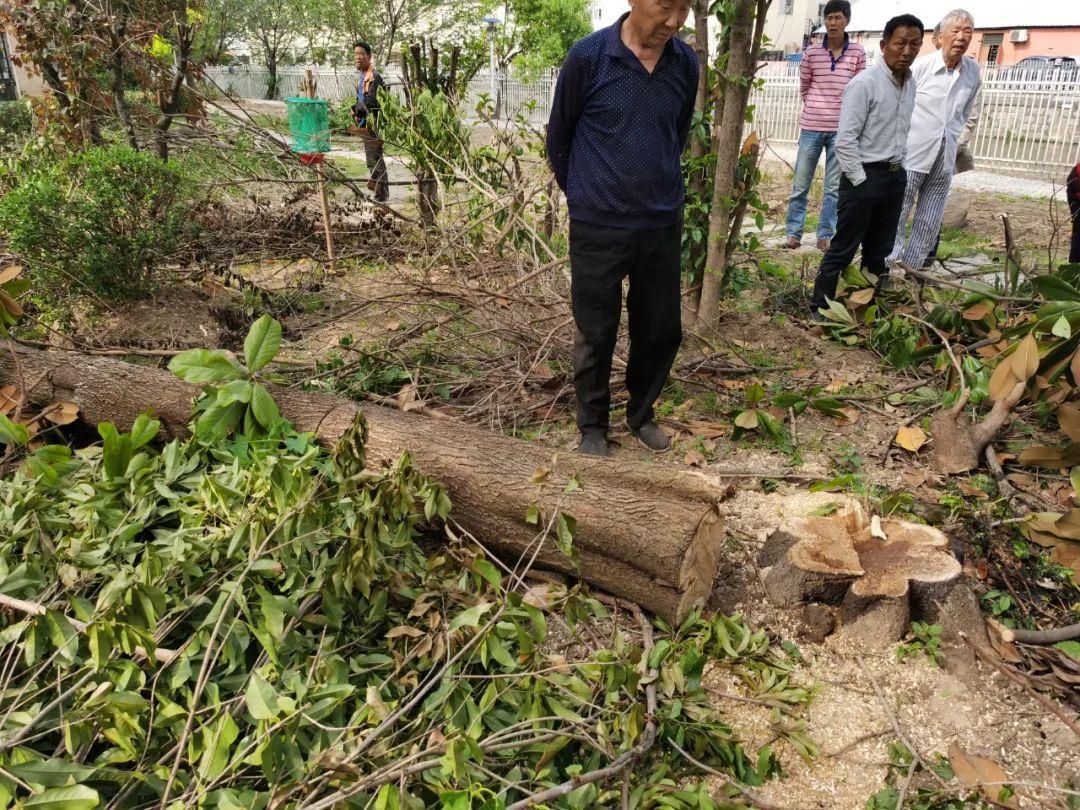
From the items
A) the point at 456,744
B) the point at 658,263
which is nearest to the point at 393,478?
the point at 456,744

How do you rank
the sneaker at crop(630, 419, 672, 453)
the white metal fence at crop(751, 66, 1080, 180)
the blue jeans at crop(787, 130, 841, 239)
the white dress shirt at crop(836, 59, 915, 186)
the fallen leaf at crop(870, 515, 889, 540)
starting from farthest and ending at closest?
the white metal fence at crop(751, 66, 1080, 180) < the blue jeans at crop(787, 130, 841, 239) < the white dress shirt at crop(836, 59, 915, 186) < the sneaker at crop(630, 419, 672, 453) < the fallen leaf at crop(870, 515, 889, 540)

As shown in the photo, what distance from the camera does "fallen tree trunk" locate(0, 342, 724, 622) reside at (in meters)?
2.48

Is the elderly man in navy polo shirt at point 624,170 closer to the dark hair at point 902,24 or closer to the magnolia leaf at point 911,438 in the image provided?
the magnolia leaf at point 911,438

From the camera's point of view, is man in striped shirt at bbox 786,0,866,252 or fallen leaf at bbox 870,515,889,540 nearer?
fallen leaf at bbox 870,515,889,540

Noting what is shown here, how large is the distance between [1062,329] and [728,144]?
207 cm

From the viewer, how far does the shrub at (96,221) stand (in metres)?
4.89

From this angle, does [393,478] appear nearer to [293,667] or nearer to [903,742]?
[293,667]

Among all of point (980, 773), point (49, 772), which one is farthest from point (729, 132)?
point (49, 772)

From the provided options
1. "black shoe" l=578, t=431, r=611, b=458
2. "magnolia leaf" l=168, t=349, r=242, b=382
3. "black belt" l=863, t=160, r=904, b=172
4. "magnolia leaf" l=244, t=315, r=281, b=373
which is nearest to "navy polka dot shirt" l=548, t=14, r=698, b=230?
"black shoe" l=578, t=431, r=611, b=458

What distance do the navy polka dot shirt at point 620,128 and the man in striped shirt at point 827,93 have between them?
4.00 m

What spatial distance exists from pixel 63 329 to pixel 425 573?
3799 millimetres

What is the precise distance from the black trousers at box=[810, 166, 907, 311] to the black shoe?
226 cm

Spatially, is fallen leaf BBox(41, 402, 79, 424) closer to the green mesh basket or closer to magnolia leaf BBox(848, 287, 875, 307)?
the green mesh basket

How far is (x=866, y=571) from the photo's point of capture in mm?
2490
